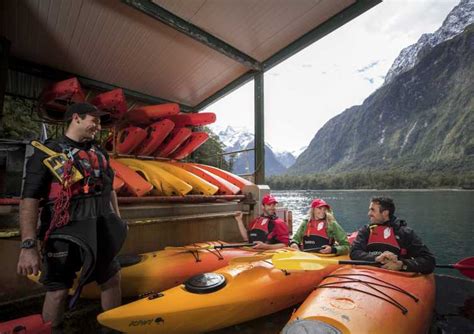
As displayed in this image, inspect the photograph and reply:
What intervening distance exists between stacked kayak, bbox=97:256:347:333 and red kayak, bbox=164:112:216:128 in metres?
3.95

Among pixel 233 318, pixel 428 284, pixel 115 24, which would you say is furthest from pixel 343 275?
pixel 115 24

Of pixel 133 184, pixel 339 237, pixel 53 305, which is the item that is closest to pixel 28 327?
pixel 53 305

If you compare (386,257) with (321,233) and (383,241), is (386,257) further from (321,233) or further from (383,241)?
(321,233)

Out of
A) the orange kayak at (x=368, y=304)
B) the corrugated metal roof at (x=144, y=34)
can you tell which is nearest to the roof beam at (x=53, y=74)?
the corrugated metal roof at (x=144, y=34)

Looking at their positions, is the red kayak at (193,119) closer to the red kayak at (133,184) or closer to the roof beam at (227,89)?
the roof beam at (227,89)

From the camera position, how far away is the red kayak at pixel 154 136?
618cm

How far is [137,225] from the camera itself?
Answer: 4301 millimetres

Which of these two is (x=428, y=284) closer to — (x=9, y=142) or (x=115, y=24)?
(x=9, y=142)

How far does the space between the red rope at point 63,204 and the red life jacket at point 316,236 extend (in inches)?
139

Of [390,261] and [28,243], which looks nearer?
[28,243]

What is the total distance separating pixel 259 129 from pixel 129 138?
3.30 meters

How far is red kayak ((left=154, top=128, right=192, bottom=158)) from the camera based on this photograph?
6598 mm

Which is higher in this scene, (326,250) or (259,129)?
(259,129)

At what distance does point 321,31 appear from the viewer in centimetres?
579
